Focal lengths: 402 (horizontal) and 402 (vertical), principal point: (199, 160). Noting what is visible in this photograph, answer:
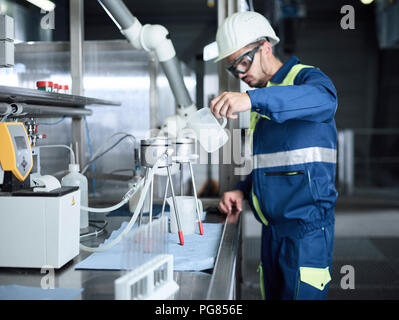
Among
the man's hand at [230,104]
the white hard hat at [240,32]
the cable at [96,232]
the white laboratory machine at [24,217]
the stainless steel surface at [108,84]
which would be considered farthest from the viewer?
the stainless steel surface at [108,84]

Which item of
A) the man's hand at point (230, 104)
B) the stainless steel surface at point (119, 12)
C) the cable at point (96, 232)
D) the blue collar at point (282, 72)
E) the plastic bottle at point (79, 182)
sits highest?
Result: the stainless steel surface at point (119, 12)

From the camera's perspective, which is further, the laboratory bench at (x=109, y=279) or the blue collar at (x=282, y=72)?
the blue collar at (x=282, y=72)

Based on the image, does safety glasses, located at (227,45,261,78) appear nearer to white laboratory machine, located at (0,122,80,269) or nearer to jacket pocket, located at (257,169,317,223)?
jacket pocket, located at (257,169,317,223)

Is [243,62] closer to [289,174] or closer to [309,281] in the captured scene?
[289,174]

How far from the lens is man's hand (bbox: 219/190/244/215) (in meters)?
1.73

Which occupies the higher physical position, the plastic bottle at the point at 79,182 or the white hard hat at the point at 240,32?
the white hard hat at the point at 240,32

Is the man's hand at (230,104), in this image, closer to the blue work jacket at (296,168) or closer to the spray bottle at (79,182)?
the blue work jacket at (296,168)

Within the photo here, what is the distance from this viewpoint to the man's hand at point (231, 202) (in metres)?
1.73

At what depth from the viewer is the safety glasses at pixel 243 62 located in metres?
1.55

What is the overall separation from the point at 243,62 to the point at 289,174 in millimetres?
471

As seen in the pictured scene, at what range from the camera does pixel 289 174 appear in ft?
4.87

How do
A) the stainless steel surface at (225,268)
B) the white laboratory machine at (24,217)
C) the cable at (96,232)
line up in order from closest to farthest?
A: the stainless steel surface at (225,268) → the white laboratory machine at (24,217) → the cable at (96,232)

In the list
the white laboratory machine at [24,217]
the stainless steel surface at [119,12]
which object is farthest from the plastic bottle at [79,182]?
the stainless steel surface at [119,12]

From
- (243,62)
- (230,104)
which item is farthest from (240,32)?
(230,104)
